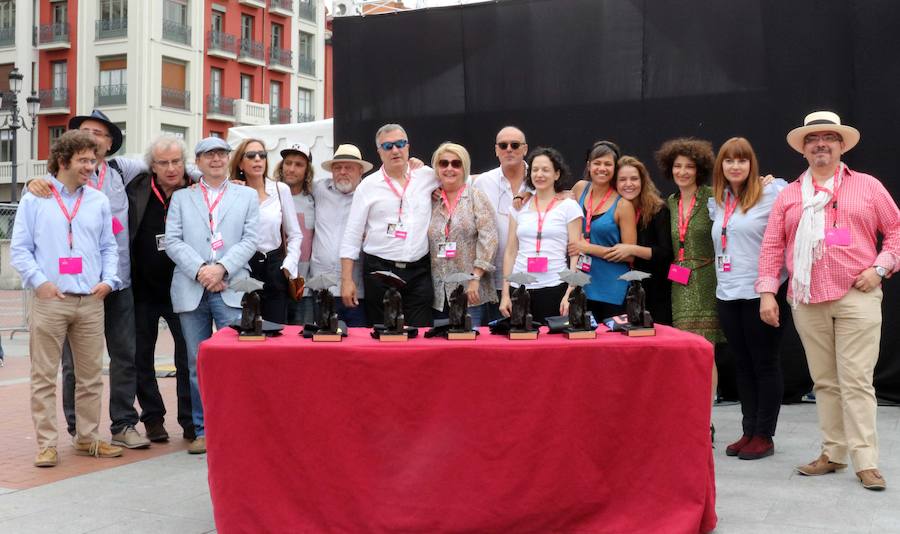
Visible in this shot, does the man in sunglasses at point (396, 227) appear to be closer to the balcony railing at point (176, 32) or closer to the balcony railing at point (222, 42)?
the balcony railing at point (176, 32)

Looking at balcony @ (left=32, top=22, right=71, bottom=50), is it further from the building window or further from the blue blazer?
the blue blazer

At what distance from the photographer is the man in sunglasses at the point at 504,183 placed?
507cm

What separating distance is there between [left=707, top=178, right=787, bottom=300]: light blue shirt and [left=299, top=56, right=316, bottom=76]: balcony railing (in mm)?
37034

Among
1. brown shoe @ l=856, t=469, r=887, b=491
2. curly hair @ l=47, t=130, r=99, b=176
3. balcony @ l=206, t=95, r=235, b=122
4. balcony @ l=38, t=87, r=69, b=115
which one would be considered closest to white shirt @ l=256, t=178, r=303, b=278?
curly hair @ l=47, t=130, r=99, b=176

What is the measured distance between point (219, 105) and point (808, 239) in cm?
3348

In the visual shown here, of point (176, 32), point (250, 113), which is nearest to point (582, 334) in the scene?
point (176, 32)

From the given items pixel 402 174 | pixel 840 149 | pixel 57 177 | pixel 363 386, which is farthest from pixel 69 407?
pixel 840 149

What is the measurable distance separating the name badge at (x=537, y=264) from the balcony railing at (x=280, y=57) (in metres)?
35.4

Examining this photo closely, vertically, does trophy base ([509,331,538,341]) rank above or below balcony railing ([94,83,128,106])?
below

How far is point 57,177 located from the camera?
15.6 ft

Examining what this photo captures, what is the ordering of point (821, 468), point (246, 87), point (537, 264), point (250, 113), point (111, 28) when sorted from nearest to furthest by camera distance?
point (821, 468)
point (537, 264)
point (111, 28)
point (250, 113)
point (246, 87)

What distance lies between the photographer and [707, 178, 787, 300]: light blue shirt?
15.0 ft

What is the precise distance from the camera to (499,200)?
5.27 metres

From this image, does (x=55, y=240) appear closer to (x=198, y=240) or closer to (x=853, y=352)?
(x=198, y=240)
